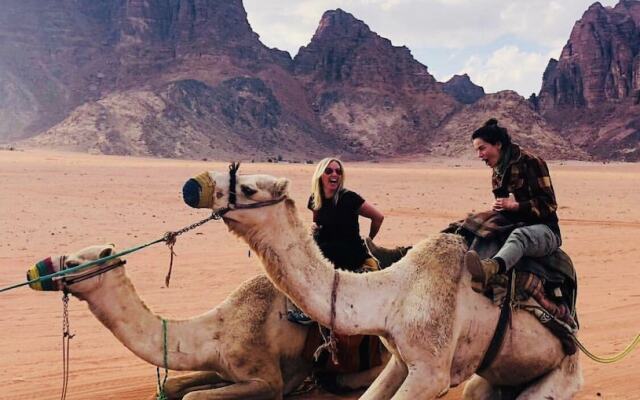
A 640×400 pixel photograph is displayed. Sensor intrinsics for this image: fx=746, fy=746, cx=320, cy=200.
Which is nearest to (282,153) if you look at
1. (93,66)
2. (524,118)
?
(524,118)

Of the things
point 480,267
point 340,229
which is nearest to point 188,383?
point 340,229

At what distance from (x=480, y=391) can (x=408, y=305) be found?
1277mm

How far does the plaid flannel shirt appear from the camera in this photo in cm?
520

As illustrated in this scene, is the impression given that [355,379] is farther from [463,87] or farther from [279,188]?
[463,87]

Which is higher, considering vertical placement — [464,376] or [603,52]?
[603,52]

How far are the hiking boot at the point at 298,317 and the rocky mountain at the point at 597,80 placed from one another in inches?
5704

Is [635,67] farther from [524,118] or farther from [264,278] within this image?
[264,278]

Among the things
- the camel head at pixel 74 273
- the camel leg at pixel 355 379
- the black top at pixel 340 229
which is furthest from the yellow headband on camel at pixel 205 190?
the camel leg at pixel 355 379

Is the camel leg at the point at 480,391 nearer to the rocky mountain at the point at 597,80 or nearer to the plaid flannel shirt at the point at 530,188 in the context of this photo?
the plaid flannel shirt at the point at 530,188

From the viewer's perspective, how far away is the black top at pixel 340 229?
21.1ft

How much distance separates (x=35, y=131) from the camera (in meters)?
119

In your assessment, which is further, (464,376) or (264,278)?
(264,278)

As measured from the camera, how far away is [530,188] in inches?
206

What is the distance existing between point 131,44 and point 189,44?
448 inches
